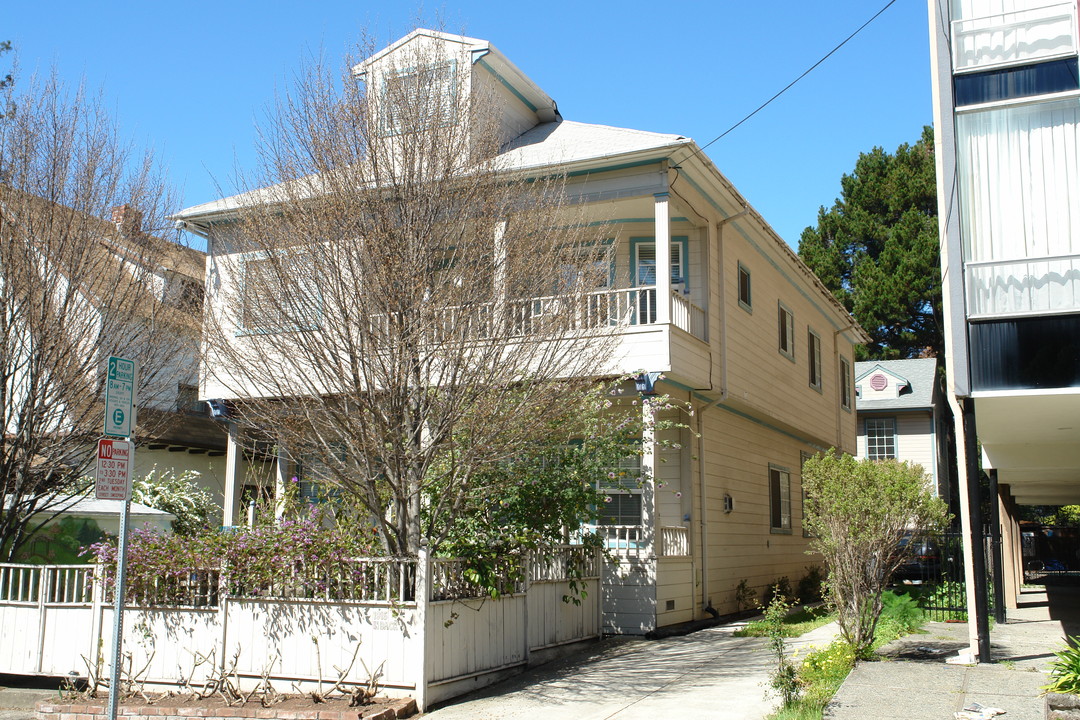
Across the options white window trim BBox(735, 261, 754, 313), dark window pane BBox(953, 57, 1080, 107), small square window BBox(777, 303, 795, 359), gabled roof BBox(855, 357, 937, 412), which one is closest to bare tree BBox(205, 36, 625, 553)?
dark window pane BBox(953, 57, 1080, 107)

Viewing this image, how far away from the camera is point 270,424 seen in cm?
1044

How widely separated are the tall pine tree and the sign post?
40009 mm

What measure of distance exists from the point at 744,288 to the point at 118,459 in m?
12.8

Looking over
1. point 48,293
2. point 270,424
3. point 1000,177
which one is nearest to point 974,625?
point 1000,177

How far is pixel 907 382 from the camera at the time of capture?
3731 centimetres

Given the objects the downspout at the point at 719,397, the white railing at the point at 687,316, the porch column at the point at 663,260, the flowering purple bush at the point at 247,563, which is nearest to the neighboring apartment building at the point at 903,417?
the downspout at the point at 719,397

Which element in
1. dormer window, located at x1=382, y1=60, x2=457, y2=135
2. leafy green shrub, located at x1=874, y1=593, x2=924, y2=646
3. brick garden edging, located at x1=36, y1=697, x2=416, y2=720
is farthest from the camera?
leafy green shrub, located at x1=874, y1=593, x2=924, y2=646

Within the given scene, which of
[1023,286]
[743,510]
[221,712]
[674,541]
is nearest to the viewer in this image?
[221,712]

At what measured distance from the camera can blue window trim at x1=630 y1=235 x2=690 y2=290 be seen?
15795 millimetres

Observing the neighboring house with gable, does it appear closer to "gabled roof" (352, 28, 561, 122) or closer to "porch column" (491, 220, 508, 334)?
"porch column" (491, 220, 508, 334)

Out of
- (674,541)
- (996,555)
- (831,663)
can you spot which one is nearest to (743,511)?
(674,541)

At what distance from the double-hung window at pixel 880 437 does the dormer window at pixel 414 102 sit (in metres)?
30.6

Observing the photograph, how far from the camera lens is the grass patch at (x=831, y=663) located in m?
8.14

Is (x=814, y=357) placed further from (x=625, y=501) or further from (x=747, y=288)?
(x=625, y=501)
